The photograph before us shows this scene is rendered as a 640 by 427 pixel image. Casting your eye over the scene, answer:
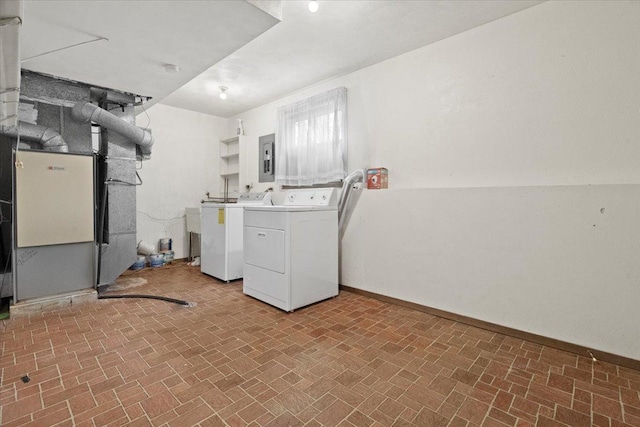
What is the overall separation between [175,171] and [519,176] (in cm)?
492

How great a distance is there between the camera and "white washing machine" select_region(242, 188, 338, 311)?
2.75 m

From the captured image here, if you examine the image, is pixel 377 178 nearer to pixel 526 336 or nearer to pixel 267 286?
pixel 267 286

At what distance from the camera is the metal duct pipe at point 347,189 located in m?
3.26

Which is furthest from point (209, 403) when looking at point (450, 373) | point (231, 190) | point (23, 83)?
point (231, 190)

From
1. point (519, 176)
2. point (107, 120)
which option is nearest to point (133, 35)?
point (107, 120)

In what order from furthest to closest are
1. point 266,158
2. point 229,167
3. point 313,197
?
point 229,167 → point 266,158 → point 313,197

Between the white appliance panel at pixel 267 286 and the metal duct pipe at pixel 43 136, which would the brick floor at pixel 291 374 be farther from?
the metal duct pipe at pixel 43 136

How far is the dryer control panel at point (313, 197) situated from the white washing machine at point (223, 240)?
618 mm

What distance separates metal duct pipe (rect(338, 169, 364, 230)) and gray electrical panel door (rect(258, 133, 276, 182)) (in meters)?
1.58

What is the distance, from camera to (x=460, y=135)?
2684 millimetres

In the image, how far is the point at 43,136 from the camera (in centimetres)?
284

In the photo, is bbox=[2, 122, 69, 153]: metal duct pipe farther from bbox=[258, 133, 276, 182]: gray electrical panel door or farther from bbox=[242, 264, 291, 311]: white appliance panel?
bbox=[258, 133, 276, 182]: gray electrical panel door

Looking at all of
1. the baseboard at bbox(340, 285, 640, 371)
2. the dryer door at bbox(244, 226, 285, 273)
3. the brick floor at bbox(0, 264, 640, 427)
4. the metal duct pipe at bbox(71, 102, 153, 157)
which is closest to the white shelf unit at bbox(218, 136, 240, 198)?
the metal duct pipe at bbox(71, 102, 153, 157)

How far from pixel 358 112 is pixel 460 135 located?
1236 mm
